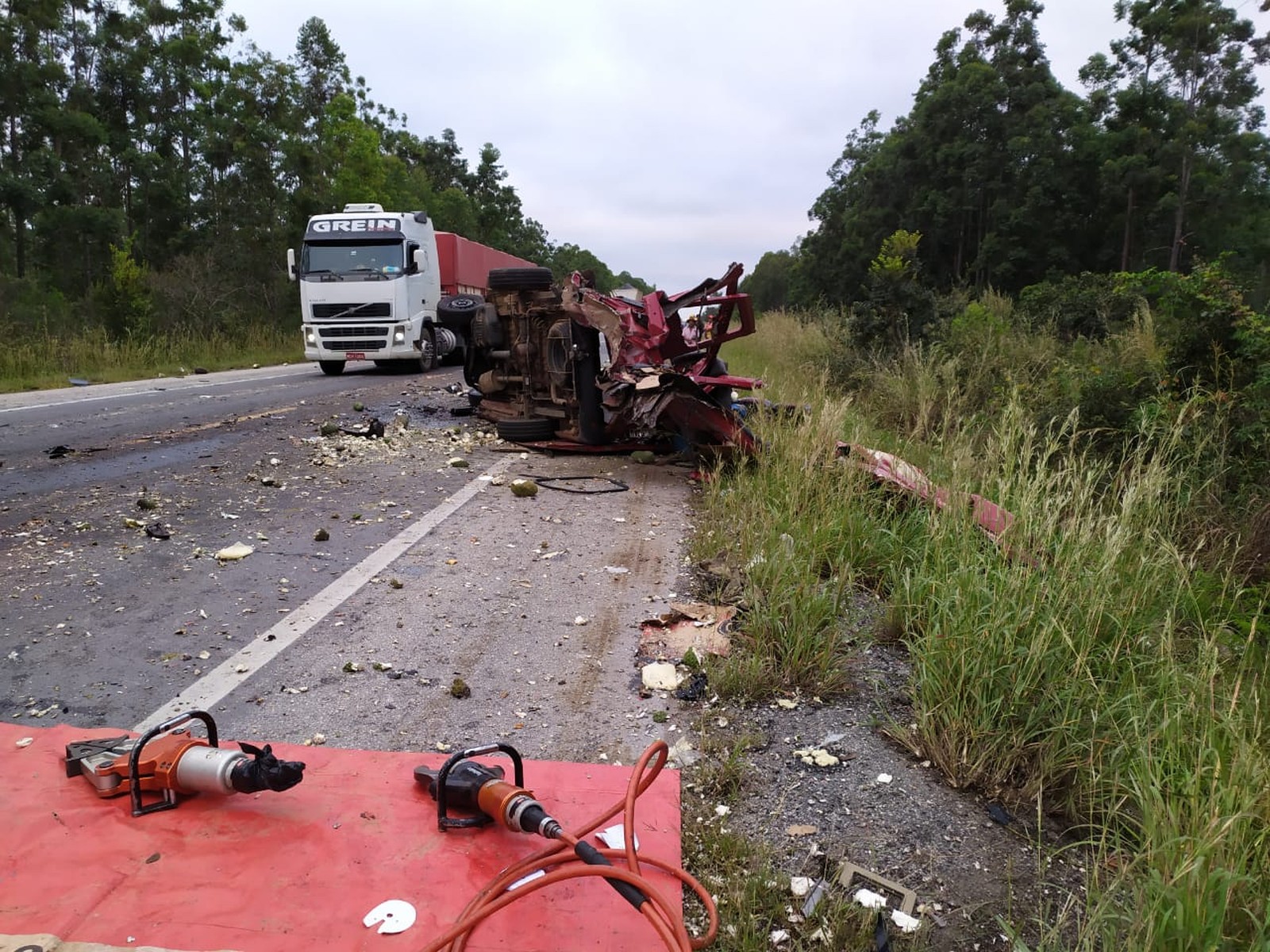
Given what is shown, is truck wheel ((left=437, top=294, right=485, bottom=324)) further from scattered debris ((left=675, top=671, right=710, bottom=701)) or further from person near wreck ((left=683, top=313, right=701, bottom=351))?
scattered debris ((left=675, top=671, right=710, bottom=701))

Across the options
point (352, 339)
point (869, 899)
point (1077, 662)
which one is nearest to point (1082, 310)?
point (1077, 662)

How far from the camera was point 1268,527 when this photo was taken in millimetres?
4152

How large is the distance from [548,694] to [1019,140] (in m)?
34.0

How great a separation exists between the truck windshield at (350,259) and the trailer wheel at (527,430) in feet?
28.0

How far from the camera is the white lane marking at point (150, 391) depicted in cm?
1019

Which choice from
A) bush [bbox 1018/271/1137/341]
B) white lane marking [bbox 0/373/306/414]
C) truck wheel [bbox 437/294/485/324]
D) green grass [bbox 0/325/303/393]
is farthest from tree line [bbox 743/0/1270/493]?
green grass [bbox 0/325/303/393]

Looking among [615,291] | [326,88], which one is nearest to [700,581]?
[615,291]

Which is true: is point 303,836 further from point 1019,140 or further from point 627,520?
point 1019,140

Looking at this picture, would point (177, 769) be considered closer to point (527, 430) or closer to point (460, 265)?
point (527, 430)

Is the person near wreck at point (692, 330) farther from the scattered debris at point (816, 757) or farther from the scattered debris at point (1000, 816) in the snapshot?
the scattered debris at point (1000, 816)

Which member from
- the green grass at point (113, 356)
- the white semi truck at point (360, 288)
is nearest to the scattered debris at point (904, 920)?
the white semi truck at point (360, 288)

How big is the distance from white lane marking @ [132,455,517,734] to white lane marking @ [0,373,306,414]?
8.07 m

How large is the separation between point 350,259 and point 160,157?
64.1ft

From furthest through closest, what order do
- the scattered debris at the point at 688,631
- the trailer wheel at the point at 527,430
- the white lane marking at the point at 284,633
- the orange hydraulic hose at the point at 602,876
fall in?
the trailer wheel at the point at 527,430, the scattered debris at the point at 688,631, the white lane marking at the point at 284,633, the orange hydraulic hose at the point at 602,876
